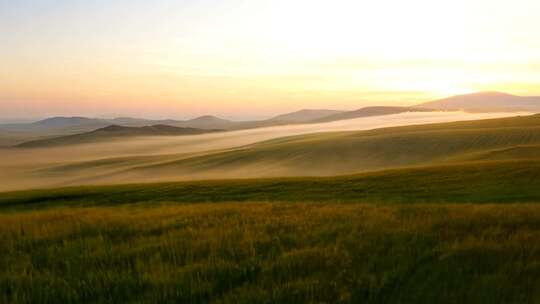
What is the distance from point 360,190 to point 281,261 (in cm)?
1767

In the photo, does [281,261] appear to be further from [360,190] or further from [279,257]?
[360,190]

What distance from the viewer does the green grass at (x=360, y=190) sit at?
18016 mm

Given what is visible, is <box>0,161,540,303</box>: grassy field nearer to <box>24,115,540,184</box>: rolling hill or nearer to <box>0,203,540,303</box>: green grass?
<box>0,203,540,303</box>: green grass

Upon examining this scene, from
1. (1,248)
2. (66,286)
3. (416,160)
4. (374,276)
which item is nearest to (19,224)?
(1,248)

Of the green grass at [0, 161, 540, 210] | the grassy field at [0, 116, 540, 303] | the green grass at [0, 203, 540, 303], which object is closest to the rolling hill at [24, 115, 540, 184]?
the green grass at [0, 161, 540, 210]

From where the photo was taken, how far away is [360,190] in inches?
859

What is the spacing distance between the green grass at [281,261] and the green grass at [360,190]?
10.0 metres

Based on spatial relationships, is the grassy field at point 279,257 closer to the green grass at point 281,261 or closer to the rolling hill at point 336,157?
the green grass at point 281,261

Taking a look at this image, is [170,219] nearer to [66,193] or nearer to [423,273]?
[423,273]

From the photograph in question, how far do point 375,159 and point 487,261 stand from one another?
5958 centimetres

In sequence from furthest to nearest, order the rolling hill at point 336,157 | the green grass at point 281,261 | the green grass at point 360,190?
the rolling hill at point 336,157 → the green grass at point 360,190 → the green grass at point 281,261

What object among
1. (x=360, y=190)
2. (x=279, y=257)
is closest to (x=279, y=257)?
(x=279, y=257)

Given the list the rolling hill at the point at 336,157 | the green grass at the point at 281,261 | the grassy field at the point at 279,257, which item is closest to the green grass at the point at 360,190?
the grassy field at the point at 279,257

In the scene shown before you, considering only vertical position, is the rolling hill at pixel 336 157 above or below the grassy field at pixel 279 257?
below
